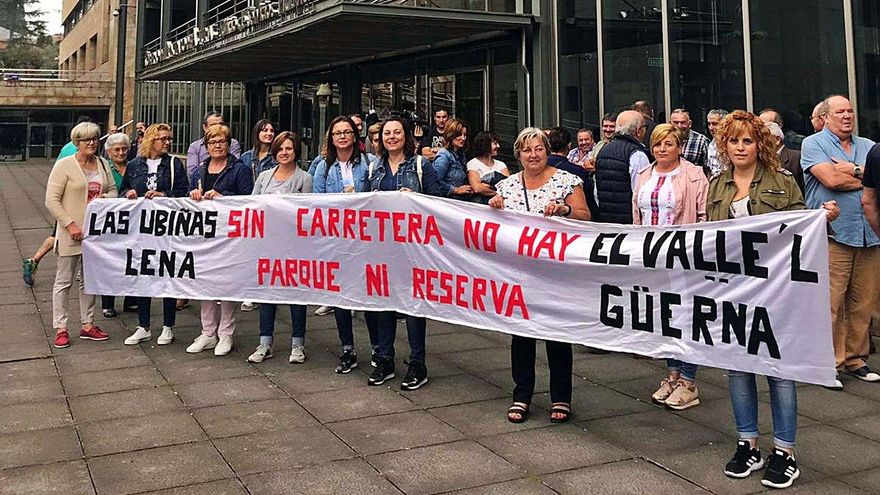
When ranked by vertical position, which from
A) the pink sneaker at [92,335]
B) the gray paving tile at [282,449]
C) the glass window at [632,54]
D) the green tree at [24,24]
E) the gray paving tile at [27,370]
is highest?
the green tree at [24,24]

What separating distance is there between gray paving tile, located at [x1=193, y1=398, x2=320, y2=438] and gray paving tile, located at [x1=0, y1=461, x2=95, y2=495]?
0.81 metres

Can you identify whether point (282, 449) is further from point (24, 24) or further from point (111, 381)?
point (24, 24)

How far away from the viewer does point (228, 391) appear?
571 centimetres

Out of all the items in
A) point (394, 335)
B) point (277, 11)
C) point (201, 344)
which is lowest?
point (201, 344)

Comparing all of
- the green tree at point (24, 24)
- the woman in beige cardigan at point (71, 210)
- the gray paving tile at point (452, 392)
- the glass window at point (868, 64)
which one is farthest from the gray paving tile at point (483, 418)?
the green tree at point (24, 24)

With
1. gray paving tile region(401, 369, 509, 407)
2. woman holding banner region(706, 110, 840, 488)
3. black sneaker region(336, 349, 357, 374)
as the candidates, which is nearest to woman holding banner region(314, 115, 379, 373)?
black sneaker region(336, 349, 357, 374)

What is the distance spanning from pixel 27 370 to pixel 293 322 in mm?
2123

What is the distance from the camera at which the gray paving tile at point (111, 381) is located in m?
5.77

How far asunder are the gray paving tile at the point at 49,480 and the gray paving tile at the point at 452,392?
2171 mm

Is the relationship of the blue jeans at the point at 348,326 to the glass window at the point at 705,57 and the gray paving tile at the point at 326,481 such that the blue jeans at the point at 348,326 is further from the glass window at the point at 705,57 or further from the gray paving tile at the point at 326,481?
the glass window at the point at 705,57

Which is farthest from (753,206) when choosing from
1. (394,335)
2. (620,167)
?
(394,335)

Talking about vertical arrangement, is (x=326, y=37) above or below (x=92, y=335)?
above

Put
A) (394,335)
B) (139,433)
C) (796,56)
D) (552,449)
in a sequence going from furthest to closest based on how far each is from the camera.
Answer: (796,56)
(394,335)
(139,433)
(552,449)

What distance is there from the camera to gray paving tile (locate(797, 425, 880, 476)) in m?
4.29
